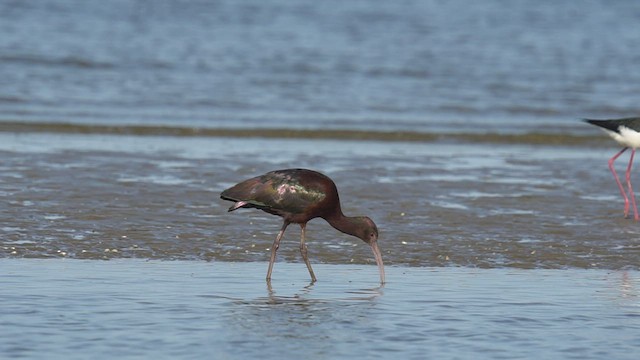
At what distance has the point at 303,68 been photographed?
3083 centimetres

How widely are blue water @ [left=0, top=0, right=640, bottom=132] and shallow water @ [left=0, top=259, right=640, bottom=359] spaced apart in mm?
11470

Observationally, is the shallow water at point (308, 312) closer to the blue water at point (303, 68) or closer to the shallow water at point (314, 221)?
the shallow water at point (314, 221)

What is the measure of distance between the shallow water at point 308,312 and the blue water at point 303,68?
452 inches

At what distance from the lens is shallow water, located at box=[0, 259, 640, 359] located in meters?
7.25

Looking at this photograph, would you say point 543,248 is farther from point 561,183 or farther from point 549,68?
point 549,68

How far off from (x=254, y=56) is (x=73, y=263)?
79.3 ft

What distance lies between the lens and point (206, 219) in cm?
1205

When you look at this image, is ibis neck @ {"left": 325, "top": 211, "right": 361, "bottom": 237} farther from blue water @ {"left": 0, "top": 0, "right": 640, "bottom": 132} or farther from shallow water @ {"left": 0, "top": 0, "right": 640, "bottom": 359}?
blue water @ {"left": 0, "top": 0, "right": 640, "bottom": 132}

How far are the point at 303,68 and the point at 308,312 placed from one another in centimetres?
2276

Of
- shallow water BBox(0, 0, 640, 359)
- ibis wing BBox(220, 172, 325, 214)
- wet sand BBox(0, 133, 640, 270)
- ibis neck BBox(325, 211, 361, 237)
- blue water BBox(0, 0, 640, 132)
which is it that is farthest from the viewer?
blue water BBox(0, 0, 640, 132)

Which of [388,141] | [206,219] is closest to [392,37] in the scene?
[388,141]

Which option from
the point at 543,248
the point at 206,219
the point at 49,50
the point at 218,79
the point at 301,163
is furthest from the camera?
the point at 49,50

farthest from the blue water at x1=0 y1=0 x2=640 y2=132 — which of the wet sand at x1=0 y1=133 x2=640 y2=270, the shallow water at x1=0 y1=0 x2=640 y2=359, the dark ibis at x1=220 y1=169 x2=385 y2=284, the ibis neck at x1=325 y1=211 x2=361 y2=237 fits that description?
the dark ibis at x1=220 y1=169 x2=385 y2=284

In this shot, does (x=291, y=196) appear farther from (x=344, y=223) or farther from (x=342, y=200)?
(x=342, y=200)
